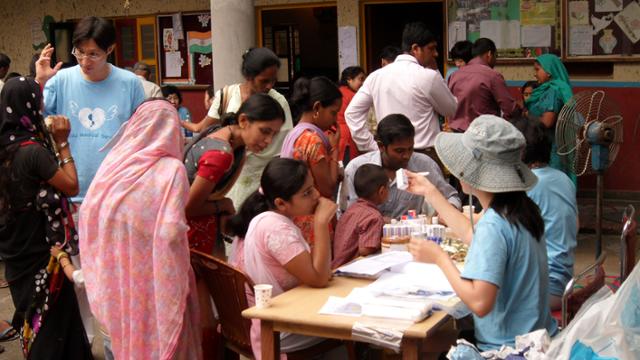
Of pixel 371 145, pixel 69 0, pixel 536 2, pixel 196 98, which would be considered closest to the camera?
pixel 371 145

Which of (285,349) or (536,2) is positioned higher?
(536,2)

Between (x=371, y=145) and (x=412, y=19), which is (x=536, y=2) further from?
(x=412, y=19)

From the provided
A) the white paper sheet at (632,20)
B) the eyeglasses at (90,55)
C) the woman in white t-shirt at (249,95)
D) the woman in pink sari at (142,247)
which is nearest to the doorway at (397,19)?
the white paper sheet at (632,20)

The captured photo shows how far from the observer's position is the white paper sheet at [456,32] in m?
9.07

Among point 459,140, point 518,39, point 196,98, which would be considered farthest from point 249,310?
point 196,98

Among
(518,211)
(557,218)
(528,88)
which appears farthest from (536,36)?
(518,211)

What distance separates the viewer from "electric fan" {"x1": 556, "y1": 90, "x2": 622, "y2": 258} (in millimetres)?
6320

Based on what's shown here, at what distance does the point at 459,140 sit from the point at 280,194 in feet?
3.16

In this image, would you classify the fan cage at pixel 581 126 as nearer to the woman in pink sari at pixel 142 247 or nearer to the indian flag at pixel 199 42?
the woman in pink sari at pixel 142 247

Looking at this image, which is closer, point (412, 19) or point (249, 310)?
point (249, 310)

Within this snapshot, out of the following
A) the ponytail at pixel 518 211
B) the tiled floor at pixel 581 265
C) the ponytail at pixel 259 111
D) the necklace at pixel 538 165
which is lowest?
the tiled floor at pixel 581 265

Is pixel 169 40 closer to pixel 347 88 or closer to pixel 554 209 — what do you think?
pixel 347 88

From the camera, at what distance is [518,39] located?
886cm

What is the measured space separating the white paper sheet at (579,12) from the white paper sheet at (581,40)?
0.05 meters
